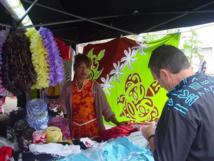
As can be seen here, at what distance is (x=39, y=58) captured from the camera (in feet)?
8.09

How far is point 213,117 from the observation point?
1.43 meters

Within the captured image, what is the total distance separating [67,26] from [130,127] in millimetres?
2992

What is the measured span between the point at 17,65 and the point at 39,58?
0.59 feet

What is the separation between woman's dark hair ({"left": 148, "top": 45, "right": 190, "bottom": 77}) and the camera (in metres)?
1.53

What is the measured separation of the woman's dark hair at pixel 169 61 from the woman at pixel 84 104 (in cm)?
175

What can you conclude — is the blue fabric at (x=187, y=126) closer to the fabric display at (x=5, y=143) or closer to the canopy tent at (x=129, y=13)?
the fabric display at (x=5, y=143)

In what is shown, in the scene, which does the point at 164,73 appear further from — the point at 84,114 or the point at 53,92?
the point at 53,92

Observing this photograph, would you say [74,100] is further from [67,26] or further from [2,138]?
[67,26]

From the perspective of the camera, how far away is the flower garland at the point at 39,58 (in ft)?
8.06

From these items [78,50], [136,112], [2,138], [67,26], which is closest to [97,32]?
[67,26]

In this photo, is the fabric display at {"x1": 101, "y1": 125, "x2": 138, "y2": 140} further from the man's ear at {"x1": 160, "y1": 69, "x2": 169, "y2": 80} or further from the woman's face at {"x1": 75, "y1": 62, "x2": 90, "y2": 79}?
the man's ear at {"x1": 160, "y1": 69, "x2": 169, "y2": 80}

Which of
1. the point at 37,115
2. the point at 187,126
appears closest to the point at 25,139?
the point at 37,115

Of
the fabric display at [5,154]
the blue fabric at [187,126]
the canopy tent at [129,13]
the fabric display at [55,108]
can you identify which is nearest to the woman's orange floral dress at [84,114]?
the fabric display at [55,108]

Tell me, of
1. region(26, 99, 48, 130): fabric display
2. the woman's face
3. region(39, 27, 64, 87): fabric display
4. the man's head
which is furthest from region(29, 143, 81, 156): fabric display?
the woman's face
